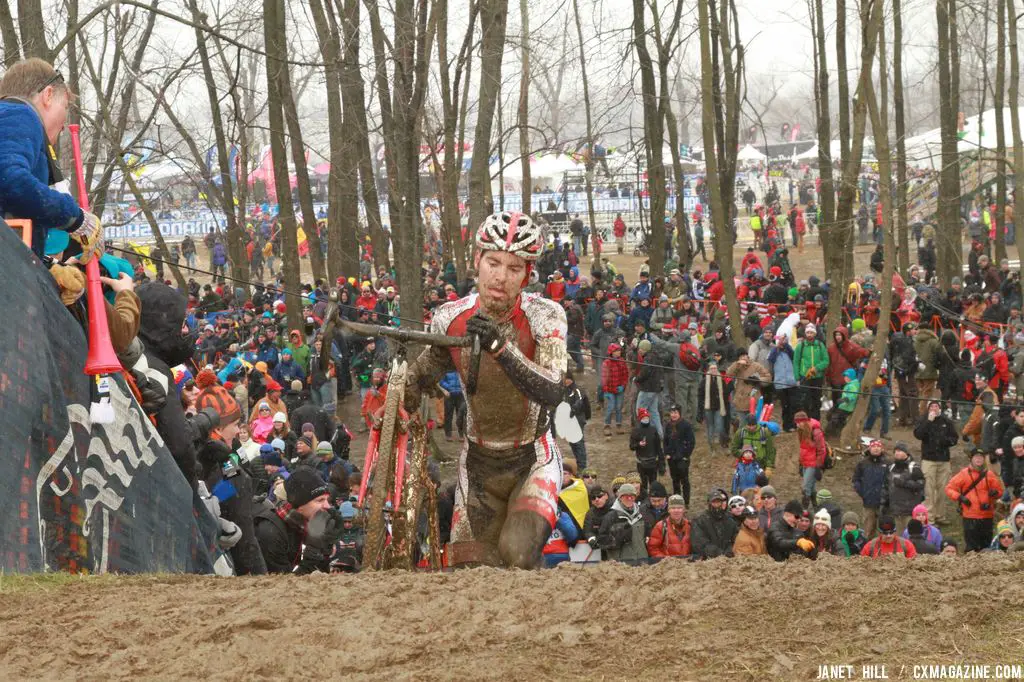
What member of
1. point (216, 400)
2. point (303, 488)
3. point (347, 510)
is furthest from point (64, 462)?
point (347, 510)

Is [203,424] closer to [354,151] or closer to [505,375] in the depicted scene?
[505,375]

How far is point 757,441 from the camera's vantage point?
720 inches

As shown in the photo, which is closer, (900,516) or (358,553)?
(358,553)

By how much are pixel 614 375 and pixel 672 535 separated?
8463mm

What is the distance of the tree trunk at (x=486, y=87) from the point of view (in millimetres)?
24938

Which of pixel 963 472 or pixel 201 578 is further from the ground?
pixel 201 578

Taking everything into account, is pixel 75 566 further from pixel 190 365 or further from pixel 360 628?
pixel 190 365

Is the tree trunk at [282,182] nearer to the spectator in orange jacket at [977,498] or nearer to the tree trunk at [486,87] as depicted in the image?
the tree trunk at [486,87]

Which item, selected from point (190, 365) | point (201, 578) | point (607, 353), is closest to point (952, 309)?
point (607, 353)

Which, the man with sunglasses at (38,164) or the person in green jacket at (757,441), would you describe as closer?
the man with sunglasses at (38,164)

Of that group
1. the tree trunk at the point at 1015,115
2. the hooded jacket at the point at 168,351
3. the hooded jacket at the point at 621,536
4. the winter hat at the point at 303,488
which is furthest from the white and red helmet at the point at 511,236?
the tree trunk at the point at 1015,115

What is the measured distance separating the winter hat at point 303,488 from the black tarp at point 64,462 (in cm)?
174

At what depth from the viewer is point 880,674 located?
16.9 ft

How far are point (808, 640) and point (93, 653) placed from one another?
288 centimetres
